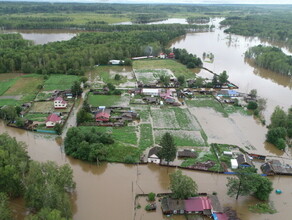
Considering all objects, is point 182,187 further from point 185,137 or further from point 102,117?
point 102,117

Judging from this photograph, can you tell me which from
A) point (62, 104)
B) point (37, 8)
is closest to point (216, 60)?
point (62, 104)

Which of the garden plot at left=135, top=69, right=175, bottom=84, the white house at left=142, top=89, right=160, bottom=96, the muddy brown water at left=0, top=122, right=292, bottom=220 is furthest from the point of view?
the garden plot at left=135, top=69, right=175, bottom=84

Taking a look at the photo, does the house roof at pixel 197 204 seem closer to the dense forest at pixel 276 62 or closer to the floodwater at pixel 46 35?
the dense forest at pixel 276 62


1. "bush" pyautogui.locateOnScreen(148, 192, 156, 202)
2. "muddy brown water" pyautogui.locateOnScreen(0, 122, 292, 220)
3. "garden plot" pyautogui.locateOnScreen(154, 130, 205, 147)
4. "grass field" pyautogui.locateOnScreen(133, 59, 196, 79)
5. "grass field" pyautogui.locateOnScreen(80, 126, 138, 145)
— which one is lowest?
"muddy brown water" pyautogui.locateOnScreen(0, 122, 292, 220)

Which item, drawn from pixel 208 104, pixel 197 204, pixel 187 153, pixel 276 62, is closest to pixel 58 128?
pixel 187 153

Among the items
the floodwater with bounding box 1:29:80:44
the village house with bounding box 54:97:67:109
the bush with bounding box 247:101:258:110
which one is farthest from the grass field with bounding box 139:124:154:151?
the floodwater with bounding box 1:29:80:44

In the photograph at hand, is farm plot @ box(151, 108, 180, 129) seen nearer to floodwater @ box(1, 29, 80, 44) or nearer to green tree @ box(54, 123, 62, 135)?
green tree @ box(54, 123, 62, 135)

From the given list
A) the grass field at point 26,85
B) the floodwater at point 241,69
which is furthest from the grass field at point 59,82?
the floodwater at point 241,69
